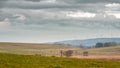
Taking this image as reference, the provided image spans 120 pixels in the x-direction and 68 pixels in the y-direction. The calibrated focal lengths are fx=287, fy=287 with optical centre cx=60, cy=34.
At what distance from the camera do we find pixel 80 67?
27.7 metres

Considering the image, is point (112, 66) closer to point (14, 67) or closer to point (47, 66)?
point (47, 66)

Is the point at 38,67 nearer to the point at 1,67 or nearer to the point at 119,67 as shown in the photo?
the point at 1,67

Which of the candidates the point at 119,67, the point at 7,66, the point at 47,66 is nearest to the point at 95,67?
the point at 119,67

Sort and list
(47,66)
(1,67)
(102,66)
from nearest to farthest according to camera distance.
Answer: (1,67) < (47,66) < (102,66)

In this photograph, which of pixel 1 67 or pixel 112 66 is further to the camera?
pixel 112 66

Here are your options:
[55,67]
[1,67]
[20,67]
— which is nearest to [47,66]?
[55,67]

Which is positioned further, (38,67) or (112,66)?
(112,66)

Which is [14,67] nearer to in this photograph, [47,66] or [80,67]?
[47,66]

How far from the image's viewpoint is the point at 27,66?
88.6ft

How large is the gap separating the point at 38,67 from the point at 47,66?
107cm

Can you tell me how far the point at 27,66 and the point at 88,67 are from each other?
19.4 feet

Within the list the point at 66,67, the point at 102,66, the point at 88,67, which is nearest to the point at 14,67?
the point at 66,67

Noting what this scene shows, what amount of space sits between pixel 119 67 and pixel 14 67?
1045 cm

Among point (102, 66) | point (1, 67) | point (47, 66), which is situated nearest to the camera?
point (1, 67)
